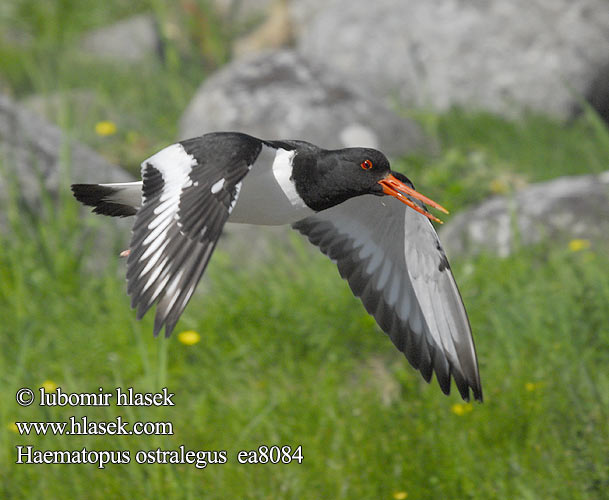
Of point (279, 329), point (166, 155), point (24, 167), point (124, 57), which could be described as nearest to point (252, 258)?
point (279, 329)

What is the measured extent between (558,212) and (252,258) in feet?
5.92

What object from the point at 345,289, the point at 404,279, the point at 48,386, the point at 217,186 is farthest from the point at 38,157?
the point at 217,186

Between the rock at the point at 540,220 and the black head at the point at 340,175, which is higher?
the rock at the point at 540,220

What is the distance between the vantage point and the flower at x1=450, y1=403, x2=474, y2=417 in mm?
3453

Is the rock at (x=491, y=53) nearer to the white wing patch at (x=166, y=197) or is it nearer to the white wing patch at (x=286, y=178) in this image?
the white wing patch at (x=286, y=178)

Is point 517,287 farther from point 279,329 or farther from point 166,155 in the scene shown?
point 166,155

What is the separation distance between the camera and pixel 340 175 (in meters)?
2.93

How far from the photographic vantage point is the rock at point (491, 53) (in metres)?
8.12

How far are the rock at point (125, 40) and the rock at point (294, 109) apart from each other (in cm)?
376

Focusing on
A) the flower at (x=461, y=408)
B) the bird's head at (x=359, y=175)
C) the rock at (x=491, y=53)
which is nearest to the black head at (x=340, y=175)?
the bird's head at (x=359, y=175)

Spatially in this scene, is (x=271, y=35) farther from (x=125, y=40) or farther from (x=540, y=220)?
(x=540, y=220)

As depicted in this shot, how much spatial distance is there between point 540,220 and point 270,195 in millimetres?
2589

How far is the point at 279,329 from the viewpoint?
164 inches

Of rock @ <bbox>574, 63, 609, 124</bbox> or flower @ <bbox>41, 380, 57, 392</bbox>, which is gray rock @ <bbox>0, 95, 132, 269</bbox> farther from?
rock @ <bbox>574, 63, 609, 124</bbox>
